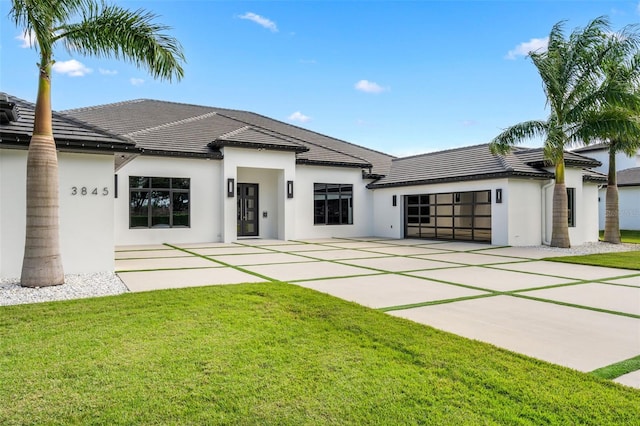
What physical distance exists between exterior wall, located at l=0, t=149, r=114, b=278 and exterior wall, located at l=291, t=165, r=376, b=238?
10.4 metres

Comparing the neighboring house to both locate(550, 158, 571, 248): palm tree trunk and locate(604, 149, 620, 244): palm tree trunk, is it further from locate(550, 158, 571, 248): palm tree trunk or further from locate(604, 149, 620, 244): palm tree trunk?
locate(550, 158, 571, 248): palm tree trunk

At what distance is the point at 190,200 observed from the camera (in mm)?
16875

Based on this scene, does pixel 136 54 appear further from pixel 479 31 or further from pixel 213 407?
pixel 479 31

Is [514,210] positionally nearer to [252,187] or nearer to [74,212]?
[252,187]

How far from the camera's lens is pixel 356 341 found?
427 cm

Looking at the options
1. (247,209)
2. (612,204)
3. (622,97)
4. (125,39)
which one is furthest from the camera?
(247,209)

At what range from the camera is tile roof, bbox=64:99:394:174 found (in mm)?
17031

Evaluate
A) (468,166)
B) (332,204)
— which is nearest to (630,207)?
(468,166)

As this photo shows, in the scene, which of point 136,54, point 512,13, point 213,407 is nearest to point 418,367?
point 213,407

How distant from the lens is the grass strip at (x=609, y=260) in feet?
34.3

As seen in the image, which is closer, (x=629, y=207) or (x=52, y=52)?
(x=52, y=52)

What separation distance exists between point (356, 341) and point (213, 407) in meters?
1.80

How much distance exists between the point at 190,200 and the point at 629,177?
29.6 metres

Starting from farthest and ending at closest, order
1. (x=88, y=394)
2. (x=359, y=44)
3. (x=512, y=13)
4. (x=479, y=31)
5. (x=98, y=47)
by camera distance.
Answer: (x=359, y=44) < (x=479, y=31) < (x=512, y=13) < (x=98, y=47) < (x=88, y=394)
